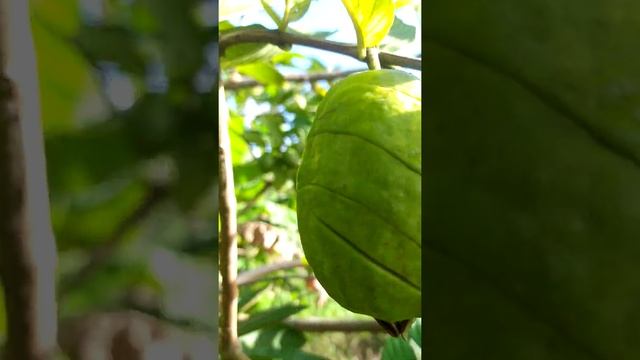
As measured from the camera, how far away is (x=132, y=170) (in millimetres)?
233

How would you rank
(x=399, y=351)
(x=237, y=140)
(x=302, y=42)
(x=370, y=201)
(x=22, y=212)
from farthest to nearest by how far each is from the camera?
(x=237, y=140)
(x=399, y=351)
(x=302, y=42)
(x=370, y=201)
(x=22, y=212)

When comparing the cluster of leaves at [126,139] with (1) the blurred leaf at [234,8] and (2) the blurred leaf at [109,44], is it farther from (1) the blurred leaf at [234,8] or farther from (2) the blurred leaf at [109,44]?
(1) the blurred leaf at [234,8]

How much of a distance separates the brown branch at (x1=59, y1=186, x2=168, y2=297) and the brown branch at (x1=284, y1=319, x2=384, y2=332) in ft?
1.57

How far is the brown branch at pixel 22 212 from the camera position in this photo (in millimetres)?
223

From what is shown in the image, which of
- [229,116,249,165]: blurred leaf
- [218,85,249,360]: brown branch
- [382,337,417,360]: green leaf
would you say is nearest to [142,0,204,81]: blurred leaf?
[218,85,249,360]: brown branch

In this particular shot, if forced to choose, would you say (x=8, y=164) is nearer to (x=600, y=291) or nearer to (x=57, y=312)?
(x=57, y=312)

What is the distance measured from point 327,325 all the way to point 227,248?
0.95 feet

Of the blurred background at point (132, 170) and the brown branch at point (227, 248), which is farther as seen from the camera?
the brown branch at point (227, 248)

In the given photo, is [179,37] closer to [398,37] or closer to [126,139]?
[126,139]

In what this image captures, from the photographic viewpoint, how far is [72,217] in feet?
0.75

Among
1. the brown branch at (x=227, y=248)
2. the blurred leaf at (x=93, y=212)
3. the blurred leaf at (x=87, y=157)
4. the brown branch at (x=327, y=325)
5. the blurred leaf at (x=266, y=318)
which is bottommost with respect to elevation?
the brown branch at (x=327, y=325)

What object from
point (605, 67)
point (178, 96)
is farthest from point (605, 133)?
point (178, 96)

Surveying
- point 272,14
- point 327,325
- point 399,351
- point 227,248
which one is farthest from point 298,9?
point 327,325

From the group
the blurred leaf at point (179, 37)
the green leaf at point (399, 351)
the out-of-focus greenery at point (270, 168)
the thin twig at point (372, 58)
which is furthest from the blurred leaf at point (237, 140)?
the blurred leaf at point (179, 37)
